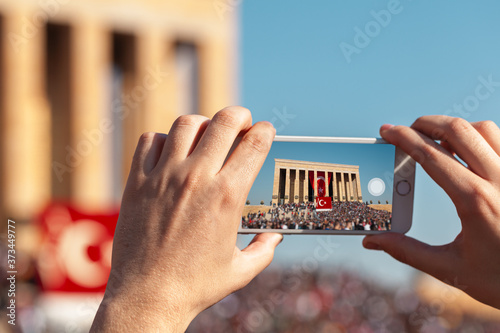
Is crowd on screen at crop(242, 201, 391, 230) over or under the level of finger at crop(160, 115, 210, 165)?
under

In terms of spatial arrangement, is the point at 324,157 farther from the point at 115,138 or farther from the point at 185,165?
the point at 115,138

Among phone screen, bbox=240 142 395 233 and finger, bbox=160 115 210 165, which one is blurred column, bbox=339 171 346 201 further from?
finger, bbox=160 115 210 165

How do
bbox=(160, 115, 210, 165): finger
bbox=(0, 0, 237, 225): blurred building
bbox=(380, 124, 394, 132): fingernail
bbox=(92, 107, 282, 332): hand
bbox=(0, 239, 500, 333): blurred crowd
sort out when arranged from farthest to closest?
bbox=(0, 0, 237, 225): blurred building → bbox=(0, 239, 500, 333): blurred crowd → bbox=(380, 124, 394, 132): fingernail → bbox=(160, 115, 210, 165): finger → bbox=(92, 107, 282, 332): hand

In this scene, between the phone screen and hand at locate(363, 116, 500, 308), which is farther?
the phone screen

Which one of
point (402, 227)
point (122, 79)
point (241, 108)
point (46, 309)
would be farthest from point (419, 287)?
point (122, 79)

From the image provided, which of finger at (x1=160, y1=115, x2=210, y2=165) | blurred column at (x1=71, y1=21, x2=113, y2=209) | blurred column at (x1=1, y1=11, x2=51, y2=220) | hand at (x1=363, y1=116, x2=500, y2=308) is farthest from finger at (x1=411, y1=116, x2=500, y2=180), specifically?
blurred column at (x1=71, y1=21, x2=113, y2=209)

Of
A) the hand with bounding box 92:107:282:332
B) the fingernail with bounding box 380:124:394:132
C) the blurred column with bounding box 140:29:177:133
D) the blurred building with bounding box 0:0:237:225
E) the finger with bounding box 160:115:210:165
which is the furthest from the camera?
the blurred column with bounding box 140:29:177:133
